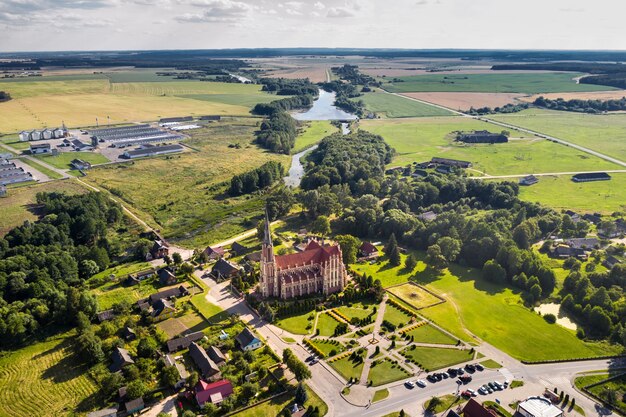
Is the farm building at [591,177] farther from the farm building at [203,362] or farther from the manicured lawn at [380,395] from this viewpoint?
the farm building at [203,362]

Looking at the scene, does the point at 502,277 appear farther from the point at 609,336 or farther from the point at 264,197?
the point at 264,197

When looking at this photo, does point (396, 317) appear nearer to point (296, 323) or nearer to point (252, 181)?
point (296, 323)

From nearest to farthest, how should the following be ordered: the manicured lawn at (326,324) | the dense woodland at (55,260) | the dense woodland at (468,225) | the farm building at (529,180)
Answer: the manicured lawn at (326,324) → the dense woodland at (55,260) → the dense woodland at (468,225) → the farm building at (529,180)

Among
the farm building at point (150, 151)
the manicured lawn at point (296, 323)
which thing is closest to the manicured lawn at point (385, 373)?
the manicured lawn at point (296, 323)

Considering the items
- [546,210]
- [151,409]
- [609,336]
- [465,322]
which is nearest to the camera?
[151,409]

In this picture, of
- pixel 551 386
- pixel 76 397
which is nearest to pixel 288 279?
pixel 76 397

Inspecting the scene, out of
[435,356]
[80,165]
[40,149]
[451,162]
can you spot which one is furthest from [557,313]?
[40,149]
